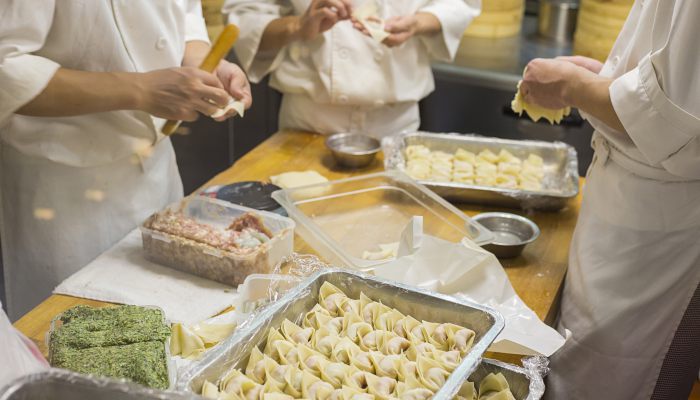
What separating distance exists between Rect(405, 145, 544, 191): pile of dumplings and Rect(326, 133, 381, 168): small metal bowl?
0.13m

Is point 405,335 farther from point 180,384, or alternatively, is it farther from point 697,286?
point 697,286

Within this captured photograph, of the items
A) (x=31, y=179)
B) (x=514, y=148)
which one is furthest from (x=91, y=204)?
(x=514, y=148)

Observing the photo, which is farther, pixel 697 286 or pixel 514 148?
pixel 514 148

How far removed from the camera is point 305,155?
2.40 m

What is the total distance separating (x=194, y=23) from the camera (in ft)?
7.13

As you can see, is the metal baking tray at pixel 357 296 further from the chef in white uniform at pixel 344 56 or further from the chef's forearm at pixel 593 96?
the chef in white uniform at pixel 344 56

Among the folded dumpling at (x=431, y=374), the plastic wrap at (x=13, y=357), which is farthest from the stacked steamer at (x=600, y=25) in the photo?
the plastic wrap at (x=13, y=357)

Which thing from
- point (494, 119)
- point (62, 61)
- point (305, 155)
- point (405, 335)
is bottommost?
point (494, 119)

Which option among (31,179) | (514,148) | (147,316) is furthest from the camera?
(514,148)

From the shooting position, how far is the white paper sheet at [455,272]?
1.51 meters

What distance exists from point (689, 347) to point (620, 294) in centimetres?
22

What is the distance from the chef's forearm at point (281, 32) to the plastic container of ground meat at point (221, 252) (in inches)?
35.7

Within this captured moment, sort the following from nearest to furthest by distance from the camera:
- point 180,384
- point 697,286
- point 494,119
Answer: point 180,384 < point 697,286 < point 494,119

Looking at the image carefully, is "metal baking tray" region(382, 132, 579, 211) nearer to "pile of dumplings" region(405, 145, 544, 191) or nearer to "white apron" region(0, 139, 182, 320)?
"pile of dumplings" region(405, 145, 544, 191)
